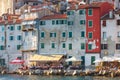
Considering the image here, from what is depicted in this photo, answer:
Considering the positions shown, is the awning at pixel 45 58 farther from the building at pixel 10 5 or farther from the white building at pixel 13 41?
the building at pixel 10 5

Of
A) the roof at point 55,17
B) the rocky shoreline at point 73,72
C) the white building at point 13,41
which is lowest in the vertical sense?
the rocky shoreline at point 73,72

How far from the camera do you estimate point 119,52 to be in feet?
217

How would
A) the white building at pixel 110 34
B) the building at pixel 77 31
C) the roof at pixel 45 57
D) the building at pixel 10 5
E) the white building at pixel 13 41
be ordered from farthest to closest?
the building at pixel 10 5 → the white building at pixel 13 41 → the roof at pixel 45 57 → the building at pixel 77 31 → the white building at pixel 110 34

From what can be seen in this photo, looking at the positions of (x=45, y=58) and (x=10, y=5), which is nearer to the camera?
(x=45, y=58)

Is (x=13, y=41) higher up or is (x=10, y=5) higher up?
(x=10, y=5)

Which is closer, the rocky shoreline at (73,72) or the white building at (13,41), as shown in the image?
the rocky shoreline at (73,72)

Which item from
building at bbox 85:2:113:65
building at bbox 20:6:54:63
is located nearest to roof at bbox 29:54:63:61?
building at bbox 20:6:54:63

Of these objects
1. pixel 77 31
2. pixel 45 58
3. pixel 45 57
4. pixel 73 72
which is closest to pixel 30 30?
pixel 45 57

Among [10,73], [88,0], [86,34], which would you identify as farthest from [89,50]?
[88,0]

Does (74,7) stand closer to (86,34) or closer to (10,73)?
(86,34)

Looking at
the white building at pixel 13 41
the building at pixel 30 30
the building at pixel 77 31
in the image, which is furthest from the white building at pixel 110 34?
the white building at pixel 13 41

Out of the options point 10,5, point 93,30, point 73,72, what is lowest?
point 73,72

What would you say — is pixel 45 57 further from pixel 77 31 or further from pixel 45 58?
pixel 77 31

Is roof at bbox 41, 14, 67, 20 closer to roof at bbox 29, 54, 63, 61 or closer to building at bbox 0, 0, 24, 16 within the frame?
roof at bbox 29, 54, 63, 61
